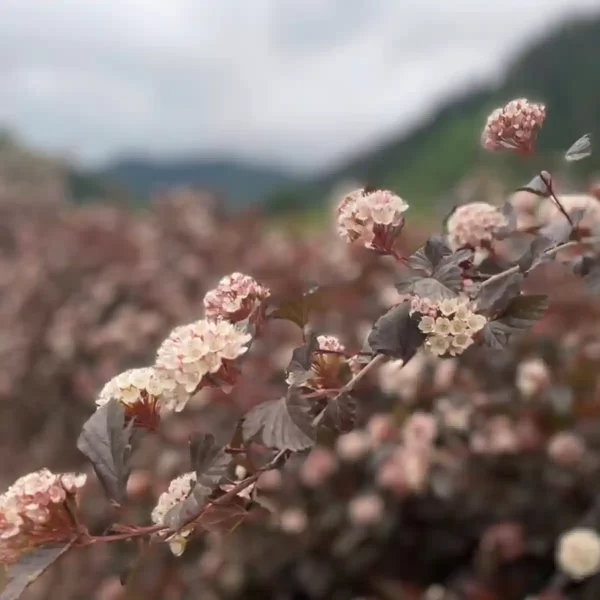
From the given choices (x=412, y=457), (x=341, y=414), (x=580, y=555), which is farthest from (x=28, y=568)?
(x=412, y=457)

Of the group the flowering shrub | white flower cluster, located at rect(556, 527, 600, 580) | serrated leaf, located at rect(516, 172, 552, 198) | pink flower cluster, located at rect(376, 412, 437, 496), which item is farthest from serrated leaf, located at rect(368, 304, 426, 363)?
pink flower cluster, located at rect(376, 412, 437, 496)

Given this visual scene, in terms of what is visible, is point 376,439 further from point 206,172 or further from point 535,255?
point 206,172

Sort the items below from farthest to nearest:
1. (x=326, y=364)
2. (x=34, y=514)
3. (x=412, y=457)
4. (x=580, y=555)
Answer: (x=412, y=457)
(x=580, y=555)
(x=326, y=364)
(x=34, y=514)

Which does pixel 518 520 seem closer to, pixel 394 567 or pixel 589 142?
pixel 394 567

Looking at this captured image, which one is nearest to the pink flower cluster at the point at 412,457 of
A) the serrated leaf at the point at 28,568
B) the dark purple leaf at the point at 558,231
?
the dark purple leaf at the point at 558,231

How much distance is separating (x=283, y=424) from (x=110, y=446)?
0.12 m

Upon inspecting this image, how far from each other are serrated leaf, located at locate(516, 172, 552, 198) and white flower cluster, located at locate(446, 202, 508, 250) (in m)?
0.04

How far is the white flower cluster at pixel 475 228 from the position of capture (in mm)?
751

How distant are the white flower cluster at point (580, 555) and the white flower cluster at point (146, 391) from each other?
0.89 m

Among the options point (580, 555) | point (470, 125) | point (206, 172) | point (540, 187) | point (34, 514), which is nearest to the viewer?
point (34, 514)

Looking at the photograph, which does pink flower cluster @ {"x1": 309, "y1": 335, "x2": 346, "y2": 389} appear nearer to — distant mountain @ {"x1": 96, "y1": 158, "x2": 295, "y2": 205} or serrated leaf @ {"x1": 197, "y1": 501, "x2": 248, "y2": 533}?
serrated leaf @ {"x1": 197, "y1": 501, "x2": 248, "y2": 533}

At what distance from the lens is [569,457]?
1476mm

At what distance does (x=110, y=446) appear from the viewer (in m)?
0.55

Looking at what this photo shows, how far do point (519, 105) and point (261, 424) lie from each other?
0.35m
